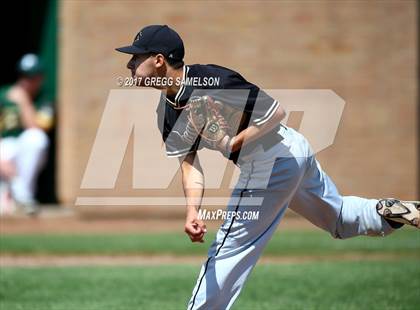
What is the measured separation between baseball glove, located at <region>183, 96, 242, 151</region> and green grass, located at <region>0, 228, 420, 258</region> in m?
5.39

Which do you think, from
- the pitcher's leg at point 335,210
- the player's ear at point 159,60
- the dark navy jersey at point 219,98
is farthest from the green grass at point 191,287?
the player's ear at point 159,60

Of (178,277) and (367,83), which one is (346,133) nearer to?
(367,83)

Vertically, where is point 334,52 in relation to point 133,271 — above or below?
above

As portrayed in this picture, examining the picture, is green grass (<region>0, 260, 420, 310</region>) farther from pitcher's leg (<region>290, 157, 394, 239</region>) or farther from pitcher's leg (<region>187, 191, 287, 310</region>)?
pitcher's leg (<region>187, 191, 287, 310</region>)

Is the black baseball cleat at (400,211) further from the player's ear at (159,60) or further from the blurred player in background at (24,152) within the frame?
the blurred player in background at (24,152)

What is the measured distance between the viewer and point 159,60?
215 inches

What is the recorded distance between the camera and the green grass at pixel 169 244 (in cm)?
1071

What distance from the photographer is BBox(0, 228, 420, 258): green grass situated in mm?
10711

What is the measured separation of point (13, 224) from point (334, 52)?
230 inches

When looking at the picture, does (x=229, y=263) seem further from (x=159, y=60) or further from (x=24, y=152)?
(x=24, y=152)

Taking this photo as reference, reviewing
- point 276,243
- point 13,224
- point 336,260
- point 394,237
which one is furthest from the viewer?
point 13,224

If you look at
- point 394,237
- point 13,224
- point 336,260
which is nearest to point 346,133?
point 394,237

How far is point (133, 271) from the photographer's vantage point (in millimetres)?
9062

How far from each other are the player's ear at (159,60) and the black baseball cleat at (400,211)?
180cm
